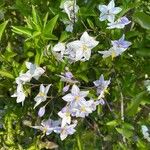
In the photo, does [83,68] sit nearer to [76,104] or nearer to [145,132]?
[76,104]

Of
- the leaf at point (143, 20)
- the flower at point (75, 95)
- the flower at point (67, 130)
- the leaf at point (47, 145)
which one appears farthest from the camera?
the leaf at point (47, 145)

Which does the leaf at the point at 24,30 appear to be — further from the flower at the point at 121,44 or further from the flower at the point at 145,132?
the flower at the point at 145,132

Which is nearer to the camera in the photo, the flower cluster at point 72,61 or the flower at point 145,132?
the flower cluster at point 72,61

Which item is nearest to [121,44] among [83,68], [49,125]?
[83,68]

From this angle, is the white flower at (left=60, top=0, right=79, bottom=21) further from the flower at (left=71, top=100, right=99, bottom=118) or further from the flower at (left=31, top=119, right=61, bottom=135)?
the flower at (left=31, top=119, right=61, bottom=135)

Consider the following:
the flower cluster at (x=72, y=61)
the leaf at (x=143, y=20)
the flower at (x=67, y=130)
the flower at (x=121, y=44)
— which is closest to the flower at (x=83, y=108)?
the flower cluster at (x=72, y=61)

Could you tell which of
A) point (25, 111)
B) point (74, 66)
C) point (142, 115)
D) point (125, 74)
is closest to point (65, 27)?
point (74, 66)

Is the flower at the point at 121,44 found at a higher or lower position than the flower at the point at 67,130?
higher
